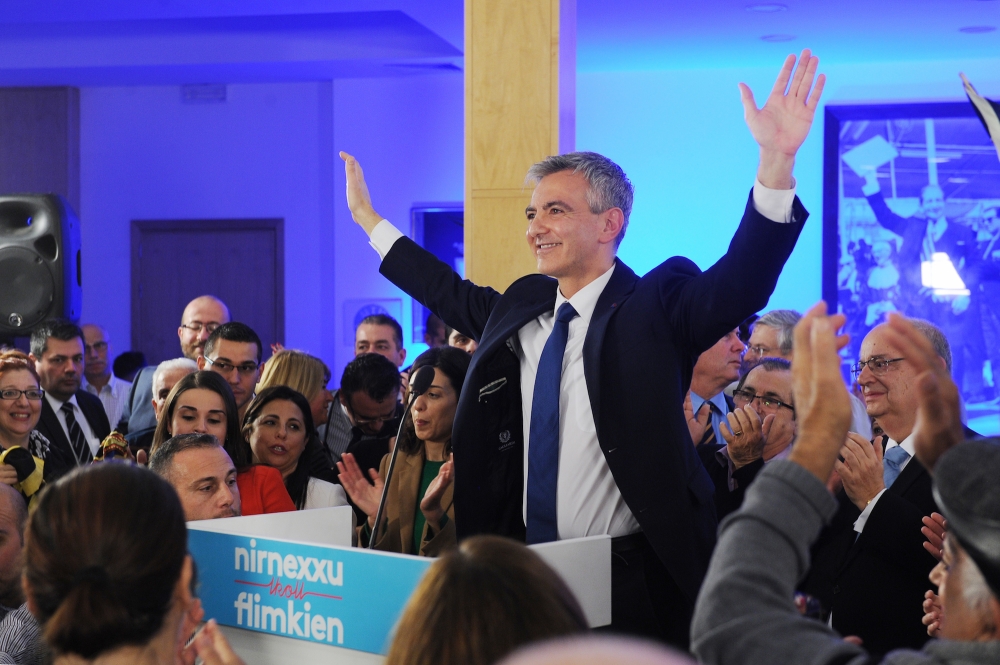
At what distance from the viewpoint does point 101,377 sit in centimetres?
665

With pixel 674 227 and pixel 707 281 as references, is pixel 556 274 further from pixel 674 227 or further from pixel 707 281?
pixel 674 227

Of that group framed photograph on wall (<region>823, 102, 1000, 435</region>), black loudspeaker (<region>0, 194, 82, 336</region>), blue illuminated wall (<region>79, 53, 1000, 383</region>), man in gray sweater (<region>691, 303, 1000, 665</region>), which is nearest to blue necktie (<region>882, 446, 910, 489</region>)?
man in gray sweater (<region>691, 303, 1000, 665</region>)

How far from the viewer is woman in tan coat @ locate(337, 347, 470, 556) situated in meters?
2.98

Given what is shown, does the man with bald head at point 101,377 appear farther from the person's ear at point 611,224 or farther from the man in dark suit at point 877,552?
the man in dark suit at point 877,552

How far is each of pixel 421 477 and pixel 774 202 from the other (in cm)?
179

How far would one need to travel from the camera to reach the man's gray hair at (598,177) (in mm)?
2426

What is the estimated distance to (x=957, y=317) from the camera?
7.81 metres

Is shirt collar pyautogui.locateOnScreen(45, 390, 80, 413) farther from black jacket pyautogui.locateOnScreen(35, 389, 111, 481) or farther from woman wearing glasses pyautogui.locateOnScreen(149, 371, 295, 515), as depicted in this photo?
woman wearing glasses pyautogui.locateOnScreen(149, 371, 295, 515)

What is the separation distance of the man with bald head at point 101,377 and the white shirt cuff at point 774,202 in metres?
5.34

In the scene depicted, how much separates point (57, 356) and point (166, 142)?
429 centimetres

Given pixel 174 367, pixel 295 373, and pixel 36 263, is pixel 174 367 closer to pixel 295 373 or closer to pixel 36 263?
pixel 295 373

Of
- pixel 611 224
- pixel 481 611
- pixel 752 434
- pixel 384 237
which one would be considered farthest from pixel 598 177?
pixel 481 611

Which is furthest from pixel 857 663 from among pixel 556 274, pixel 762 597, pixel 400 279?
pixel 400 279

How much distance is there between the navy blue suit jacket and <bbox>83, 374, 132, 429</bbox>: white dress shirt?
4553mm
